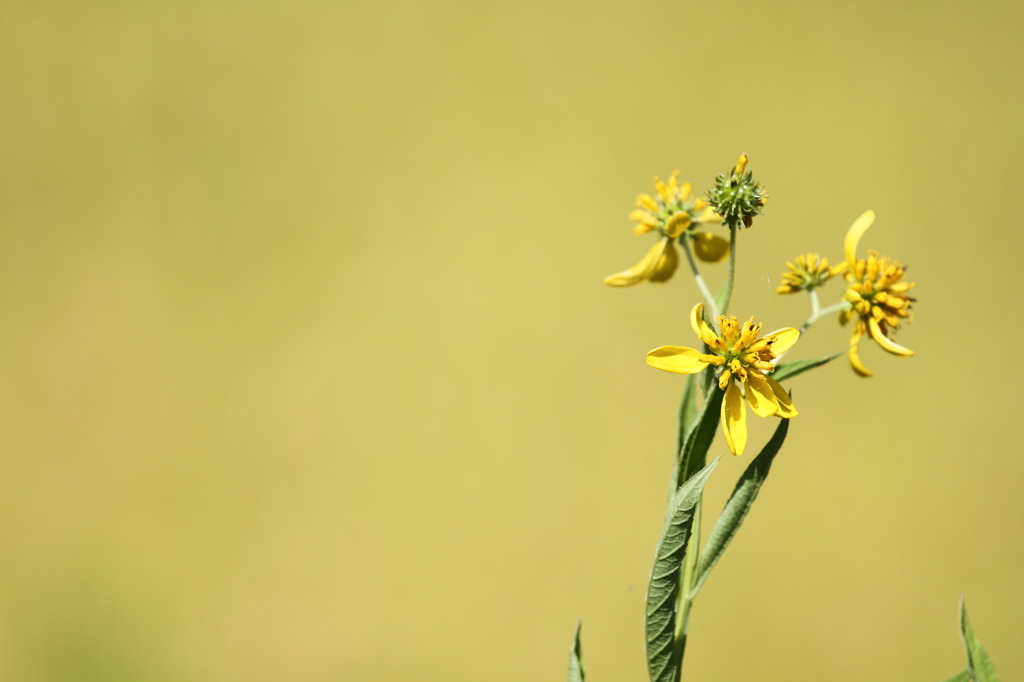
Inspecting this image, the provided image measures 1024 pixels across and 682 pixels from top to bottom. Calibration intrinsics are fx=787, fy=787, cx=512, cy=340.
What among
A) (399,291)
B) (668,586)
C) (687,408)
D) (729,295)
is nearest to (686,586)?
(668,586)

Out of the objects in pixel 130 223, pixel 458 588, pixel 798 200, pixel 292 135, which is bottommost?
pixel 458 588

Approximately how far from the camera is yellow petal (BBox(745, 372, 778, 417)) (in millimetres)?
684

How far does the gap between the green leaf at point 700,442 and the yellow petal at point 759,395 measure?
3 centimetres

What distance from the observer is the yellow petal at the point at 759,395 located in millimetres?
684

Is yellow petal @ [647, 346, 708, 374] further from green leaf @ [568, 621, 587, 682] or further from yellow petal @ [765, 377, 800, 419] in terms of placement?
green leaf @ [568, 621, 587, 682]

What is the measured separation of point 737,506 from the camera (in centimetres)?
70

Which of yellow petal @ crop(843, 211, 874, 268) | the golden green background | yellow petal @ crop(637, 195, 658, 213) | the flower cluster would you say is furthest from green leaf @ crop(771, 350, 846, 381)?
the golden green background

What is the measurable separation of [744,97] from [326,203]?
1431 mm

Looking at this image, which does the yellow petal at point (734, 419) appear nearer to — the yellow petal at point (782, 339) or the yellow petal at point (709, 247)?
the yellow petal at point (782, 339)

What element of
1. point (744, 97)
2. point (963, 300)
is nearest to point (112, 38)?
point (744, 97)

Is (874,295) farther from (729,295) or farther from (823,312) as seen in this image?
(729,295)

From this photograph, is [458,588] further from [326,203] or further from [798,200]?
[798,200]

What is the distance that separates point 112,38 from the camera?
2.59 meters

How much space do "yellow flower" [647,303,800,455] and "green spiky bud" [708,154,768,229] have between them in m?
0.10
